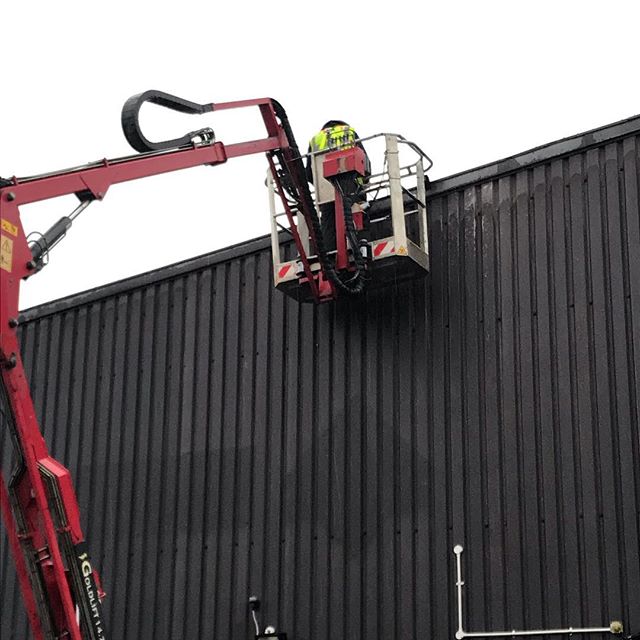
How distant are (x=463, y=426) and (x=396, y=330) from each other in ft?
6.15

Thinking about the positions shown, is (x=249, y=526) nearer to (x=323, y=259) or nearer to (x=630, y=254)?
(x=323, y=259)

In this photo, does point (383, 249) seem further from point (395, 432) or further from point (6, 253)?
point (6, 253)

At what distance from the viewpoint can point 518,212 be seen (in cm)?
1617

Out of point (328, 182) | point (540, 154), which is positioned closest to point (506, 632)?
point (540, 154)

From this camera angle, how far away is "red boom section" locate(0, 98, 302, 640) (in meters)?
12.3

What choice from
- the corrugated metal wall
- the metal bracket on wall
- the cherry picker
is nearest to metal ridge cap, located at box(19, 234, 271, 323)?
the corrugated metal wall

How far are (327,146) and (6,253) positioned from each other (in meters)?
6.58

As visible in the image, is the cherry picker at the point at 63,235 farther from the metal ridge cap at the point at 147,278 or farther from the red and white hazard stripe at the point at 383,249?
the metal ridge cap at the point at 147,278

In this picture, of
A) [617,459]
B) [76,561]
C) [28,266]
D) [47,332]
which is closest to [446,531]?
[617,459]

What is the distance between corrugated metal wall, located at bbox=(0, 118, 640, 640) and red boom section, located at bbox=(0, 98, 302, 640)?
472cm

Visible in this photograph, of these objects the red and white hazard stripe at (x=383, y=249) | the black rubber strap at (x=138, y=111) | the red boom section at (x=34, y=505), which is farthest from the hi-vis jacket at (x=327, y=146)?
the red boom section at (x=34, y=505)

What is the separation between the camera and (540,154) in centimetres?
1612

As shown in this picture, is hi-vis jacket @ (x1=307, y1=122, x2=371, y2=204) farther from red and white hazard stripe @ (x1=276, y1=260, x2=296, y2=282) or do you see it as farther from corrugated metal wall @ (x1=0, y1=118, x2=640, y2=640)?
corrugated metal wall @ (x1=0, y1=118, x2=640, y2=640)

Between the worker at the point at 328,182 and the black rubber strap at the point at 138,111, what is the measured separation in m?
2.45
